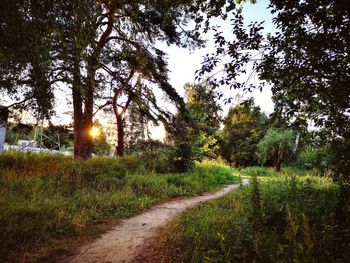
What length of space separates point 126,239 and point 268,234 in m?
2.93

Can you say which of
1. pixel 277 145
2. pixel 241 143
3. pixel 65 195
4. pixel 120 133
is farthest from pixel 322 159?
pixel 241 143

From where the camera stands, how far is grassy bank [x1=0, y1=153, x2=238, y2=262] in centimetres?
540

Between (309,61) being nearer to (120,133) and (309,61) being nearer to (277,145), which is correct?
(120,133)

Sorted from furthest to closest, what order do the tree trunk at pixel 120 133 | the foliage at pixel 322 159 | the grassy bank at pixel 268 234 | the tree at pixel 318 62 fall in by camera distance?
the tree trunk at pixel 120 133 → the foliage at pixel 322 159 → the tree at pixel 318 62 → the grassy bank at pixel 268 234

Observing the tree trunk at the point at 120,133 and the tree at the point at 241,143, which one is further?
the tree at the point at 241,143

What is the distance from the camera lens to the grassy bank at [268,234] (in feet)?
12.9

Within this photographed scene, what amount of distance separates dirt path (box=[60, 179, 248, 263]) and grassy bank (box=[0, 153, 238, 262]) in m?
0.44

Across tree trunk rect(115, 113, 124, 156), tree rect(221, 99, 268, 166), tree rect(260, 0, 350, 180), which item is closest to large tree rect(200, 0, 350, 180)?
tree rect(260, 0, 350, 180)

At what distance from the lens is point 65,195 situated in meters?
8.20

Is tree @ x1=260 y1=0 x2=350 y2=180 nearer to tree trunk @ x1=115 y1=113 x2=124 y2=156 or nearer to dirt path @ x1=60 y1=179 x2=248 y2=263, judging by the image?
dirt path @ x1=60 y1=179 x2=248 y2=263

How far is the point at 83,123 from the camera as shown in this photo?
14.2 meters

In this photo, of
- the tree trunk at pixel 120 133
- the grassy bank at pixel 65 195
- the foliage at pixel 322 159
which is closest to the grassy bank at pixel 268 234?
the foliage at pixel 322 159

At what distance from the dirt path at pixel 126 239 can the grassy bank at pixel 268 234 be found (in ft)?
1.71

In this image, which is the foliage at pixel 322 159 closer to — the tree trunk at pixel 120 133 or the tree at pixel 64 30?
the tree at pixel 64 30
